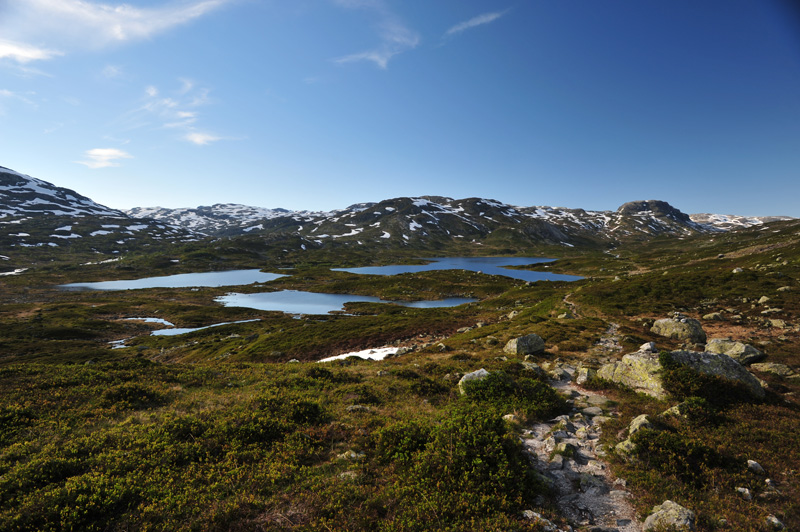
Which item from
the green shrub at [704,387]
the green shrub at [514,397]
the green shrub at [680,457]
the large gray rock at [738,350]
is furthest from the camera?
the large gray rock at [738,350]

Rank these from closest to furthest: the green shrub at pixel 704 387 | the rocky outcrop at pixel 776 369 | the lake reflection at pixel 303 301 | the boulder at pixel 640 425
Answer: the boulder at pixel 640 425 → the green shrub at pixel 704 387 → the rocky outcrop at pixel 776 369 → the lake reflection at pixel 303 301

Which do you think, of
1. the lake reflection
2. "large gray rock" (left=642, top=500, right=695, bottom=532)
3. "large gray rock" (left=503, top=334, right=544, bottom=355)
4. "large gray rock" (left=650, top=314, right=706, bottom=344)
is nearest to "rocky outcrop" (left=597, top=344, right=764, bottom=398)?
"large gray rock" (left=503, top=334, right=544, bottom=355)

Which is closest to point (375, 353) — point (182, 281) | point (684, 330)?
point (684, 330)

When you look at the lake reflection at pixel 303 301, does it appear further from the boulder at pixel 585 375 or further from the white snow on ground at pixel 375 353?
the boulder at pixel 585 375

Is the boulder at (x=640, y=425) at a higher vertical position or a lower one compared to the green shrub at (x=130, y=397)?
higher

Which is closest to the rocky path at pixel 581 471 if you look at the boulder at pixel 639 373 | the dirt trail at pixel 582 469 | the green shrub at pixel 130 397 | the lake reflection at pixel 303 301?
the dirt trail at pixel 582 469

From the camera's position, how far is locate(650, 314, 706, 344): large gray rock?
25.0 meters

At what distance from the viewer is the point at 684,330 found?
25516 mm

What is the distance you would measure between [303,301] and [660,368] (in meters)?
100

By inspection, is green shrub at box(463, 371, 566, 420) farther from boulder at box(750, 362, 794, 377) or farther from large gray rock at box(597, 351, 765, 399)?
boulder at box(750, 362, 794, 377)

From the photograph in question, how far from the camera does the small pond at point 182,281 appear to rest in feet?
429

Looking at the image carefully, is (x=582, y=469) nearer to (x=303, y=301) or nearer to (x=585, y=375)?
(x=585, y=375)

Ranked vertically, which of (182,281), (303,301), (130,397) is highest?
(130,397)

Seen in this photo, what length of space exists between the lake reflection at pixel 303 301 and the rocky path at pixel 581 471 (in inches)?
2902
